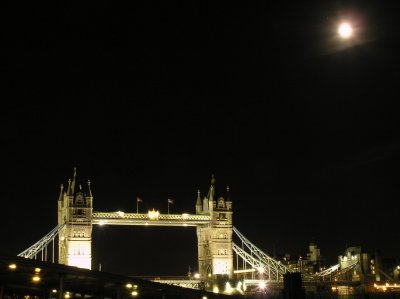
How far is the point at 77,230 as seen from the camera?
9925cm

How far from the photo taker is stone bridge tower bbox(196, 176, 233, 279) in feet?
355

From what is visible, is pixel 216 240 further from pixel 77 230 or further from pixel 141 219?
pixel 77 230

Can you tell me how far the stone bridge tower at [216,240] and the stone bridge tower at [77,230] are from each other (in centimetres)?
1892

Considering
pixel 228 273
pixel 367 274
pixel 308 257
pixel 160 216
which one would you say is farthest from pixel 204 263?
pixel 308 257

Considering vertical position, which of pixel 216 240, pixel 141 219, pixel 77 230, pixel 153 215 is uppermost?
pixel 153 215

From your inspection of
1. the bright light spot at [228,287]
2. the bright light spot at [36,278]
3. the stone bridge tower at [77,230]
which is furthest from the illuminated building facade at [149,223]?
the bright light spot at [36,278]

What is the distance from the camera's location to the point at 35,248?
345ft

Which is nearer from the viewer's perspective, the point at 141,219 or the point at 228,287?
the point at 228,287

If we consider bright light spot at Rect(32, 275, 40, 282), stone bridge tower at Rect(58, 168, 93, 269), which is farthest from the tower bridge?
bright light spot at Rect(32, 275, 40, 282)

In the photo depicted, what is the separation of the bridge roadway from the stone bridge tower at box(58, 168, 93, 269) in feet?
5.01

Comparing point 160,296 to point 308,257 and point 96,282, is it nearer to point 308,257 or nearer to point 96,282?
point 96,282

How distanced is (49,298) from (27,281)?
3371mm

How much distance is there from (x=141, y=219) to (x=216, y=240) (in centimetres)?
1355

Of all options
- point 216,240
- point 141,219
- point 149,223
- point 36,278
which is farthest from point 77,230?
point 36,278
